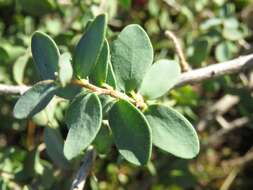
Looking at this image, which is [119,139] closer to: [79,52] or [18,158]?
[79,52]

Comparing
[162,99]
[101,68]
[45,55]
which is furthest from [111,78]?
[162,99]

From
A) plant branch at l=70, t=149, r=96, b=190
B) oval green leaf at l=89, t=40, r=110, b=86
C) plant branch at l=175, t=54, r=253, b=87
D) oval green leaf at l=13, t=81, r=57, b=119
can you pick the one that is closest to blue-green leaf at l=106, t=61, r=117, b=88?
oval green leaf at l=89, t=40, r=110, b=86

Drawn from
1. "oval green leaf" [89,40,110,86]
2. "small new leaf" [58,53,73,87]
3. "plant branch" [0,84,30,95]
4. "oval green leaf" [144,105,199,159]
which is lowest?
"plant branch" [0,84,30,95]

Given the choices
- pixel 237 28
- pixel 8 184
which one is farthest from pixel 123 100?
pixel 237 28

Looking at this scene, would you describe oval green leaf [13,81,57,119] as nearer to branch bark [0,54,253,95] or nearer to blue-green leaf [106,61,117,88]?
blue-green leaf [106,61,117,88]

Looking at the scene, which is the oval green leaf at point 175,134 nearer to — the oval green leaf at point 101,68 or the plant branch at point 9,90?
the oval green leaf at point 101,68
